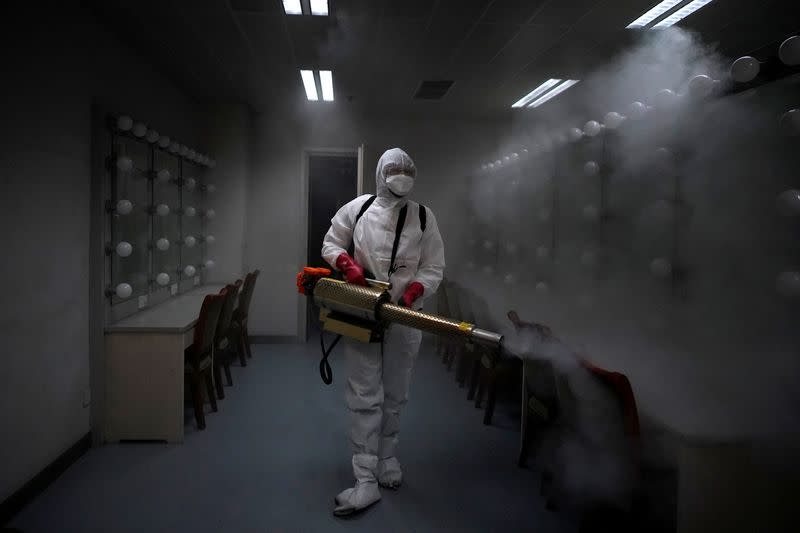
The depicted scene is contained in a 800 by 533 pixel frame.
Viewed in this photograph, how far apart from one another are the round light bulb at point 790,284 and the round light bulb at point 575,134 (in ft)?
5.40

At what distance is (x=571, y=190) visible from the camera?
10.2ft

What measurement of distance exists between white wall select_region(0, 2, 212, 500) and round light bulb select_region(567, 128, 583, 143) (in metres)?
2.63

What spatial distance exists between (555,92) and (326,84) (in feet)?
6.08

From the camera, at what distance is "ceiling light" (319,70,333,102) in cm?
352

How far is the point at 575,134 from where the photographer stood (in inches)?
113

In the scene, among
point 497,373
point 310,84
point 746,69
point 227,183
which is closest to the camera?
point 746,69

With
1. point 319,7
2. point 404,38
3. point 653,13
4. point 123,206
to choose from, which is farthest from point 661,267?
→ point 123,206

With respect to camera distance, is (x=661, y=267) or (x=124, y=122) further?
(x=124, y=122)

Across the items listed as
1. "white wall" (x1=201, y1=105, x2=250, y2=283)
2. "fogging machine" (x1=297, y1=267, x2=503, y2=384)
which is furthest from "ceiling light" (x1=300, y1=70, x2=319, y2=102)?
"fogging machine" (x1=297, y1=267, x2=503, y2=384)

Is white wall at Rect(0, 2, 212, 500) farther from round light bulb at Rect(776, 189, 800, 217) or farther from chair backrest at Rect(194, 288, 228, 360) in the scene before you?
round light bulb at Rect(776, 189, 800, 217)

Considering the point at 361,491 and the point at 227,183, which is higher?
the point at 227,183

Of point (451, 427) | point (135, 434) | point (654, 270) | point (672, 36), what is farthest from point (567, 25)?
point (135, 434)

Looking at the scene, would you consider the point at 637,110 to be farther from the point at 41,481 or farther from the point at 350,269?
the point at 41,481

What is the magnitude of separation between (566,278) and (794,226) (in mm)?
1501
